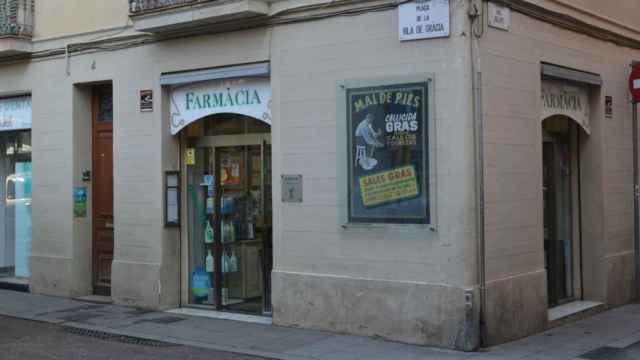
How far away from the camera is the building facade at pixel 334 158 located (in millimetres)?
9281

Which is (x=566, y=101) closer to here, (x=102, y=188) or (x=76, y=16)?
(x=102, y=188)

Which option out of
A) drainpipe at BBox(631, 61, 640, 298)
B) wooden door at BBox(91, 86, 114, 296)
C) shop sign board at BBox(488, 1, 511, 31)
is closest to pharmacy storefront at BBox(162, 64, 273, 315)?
wooden door at BBox(91, 86, 114, 296)

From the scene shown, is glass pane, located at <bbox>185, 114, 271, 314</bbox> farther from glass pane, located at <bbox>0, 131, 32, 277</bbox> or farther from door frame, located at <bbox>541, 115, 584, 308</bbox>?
door frame, located at <bbox>541, 115, 584, 308</bbox>

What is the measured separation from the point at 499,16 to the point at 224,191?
4639 millimetres

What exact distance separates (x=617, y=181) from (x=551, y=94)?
7.37 ft

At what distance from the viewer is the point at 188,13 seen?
10984 mm

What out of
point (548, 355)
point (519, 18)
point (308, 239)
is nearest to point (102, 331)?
point (308, 239)

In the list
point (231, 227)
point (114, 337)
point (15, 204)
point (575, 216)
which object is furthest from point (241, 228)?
point (15, 204)

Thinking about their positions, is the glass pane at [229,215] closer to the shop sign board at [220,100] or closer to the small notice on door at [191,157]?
the small notice on door at [191,157]

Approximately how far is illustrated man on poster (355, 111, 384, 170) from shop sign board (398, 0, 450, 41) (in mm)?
1078

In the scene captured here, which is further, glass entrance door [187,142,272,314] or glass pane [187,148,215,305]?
glass pane [187,148,215,305]

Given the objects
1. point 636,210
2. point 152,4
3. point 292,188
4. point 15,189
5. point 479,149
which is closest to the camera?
point 479,149

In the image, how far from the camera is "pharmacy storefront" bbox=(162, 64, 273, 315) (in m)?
11.3

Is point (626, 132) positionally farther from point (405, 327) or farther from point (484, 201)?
point (405, 327)
